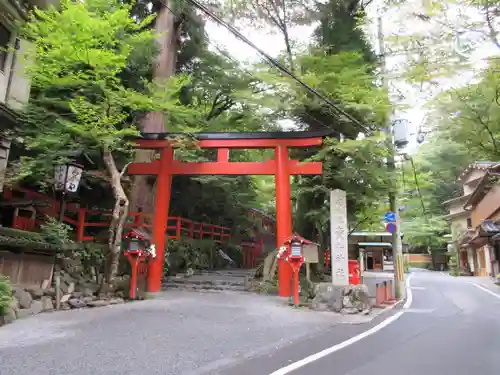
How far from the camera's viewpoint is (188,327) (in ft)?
24.4

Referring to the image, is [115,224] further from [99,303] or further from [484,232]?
[484,232]

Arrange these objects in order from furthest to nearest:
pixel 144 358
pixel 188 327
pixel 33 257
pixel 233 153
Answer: pixel 233 153, pixel 33 257, pixel 188 327, pixel 144 358

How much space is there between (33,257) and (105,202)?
578cm

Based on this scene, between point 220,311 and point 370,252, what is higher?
point 370,252

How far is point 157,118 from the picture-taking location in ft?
52.4

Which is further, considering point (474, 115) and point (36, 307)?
point (474, 115)

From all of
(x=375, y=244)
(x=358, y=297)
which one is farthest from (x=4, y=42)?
(x=375, y=244)

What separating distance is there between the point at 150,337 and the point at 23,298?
371 cm

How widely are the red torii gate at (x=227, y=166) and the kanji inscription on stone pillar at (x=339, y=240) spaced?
5.07 feet

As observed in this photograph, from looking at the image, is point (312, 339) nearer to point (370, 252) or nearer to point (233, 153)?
point (233, 153)

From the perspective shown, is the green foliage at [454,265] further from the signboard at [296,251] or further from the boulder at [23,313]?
the boulder at [23,313]

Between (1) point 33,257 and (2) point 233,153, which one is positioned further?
(2) point 233,153

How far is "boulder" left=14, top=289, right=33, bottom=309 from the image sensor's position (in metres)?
8.08

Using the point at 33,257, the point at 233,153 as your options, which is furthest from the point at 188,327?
the point at 233,153
